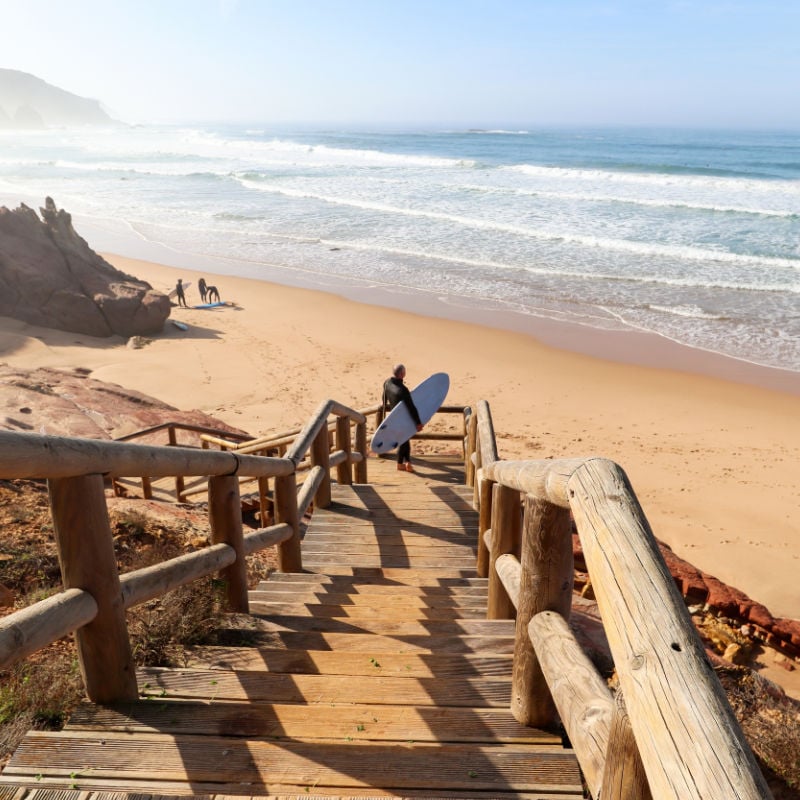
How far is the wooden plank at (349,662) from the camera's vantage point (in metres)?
2.89

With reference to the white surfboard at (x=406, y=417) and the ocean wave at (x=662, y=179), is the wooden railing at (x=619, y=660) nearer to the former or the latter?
the white surfboard at (x=406, y=417)

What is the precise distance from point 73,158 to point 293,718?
77.1 m

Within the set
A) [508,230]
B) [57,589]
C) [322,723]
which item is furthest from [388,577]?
[508,230]

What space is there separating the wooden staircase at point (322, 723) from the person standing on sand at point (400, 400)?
176 inches

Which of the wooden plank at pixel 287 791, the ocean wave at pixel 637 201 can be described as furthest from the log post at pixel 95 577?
the ocean wave at pixel 637 201

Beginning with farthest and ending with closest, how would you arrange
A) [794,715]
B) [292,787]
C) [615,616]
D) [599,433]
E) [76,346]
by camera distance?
1. [76,346]
2. [599,433]
3. [794,715]
4. [292,787]
5. [615,616]

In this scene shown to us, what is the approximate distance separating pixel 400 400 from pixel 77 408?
208 inches

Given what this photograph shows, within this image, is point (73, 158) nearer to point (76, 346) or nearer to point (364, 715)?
point (76, 346)

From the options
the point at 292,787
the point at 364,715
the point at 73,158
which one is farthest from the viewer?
the point at 73,158

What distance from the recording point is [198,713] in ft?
8.12

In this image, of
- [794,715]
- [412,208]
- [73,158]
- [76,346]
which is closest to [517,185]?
[412,208]

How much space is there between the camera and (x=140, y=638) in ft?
9.87

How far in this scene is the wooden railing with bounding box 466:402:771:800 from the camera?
1.01 m

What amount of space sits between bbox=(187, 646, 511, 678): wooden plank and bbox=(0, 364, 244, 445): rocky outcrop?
263 inches
